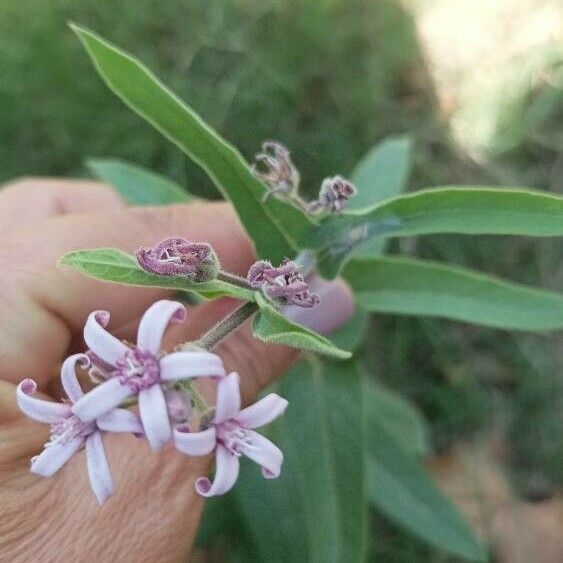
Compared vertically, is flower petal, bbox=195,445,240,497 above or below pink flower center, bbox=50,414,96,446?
below

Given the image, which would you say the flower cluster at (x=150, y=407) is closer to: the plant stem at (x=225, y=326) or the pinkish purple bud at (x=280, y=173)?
the plant stem at (x=225, y=326)

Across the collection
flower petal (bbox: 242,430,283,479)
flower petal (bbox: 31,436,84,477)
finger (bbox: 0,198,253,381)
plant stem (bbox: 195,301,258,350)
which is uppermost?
finger (bbox: 0,198,253,381)

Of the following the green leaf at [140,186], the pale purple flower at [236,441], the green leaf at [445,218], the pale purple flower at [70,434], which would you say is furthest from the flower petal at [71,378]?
the green leaf at [140,186]

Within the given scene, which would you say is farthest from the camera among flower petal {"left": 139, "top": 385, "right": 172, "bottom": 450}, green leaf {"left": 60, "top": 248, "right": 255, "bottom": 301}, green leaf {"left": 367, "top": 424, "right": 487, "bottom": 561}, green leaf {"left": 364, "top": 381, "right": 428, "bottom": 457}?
green leaf {"left": 364, "top": 381, "right": 428, "bottom": 457}

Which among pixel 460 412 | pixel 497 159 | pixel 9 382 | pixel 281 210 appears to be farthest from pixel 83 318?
pixel 497 159

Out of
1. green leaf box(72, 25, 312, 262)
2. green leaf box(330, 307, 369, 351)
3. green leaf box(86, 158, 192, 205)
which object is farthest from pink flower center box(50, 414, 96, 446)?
green leaf box(86, 158, 192, 205)

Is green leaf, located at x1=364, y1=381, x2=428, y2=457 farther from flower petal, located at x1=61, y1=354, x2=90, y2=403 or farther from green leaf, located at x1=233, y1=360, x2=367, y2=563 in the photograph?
flower petal, located at x1=61, y1=354, x2=90, y2=403
